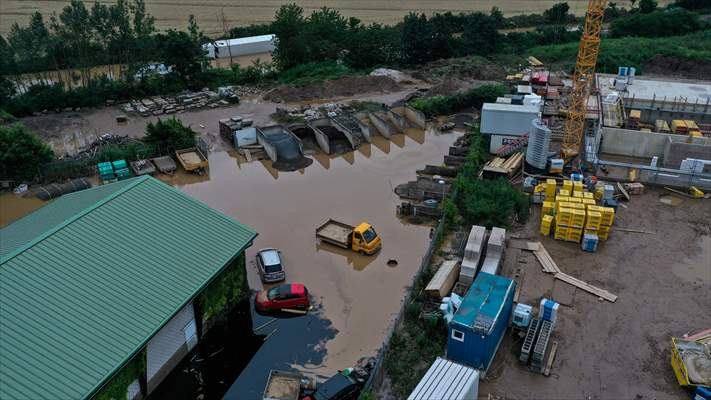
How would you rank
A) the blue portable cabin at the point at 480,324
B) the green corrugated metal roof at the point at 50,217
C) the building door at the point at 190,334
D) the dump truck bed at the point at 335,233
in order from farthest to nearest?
the dump truck bed at the point at 335,233 → the building door at the point at 190,334 → the green corrugated metal roof at the point at 50,217 → the blue portable cabin at the point at 480,324

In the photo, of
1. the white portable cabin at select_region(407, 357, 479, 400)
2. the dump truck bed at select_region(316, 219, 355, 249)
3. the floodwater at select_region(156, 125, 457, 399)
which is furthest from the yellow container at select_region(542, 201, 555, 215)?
the white portable cabin at select_region(407, 357, 479, 400)

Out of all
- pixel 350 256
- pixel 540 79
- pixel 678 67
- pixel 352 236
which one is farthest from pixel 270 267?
pixel 678 67

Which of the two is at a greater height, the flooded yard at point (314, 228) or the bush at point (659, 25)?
the bush at point (659, 25)

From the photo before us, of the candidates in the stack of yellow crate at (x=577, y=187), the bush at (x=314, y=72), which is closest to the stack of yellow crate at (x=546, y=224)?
the stack of yellow crate at (x=577, y=187)

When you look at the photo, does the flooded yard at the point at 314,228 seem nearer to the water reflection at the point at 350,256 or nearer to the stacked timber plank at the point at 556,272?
the water reflection at the point at 350,256

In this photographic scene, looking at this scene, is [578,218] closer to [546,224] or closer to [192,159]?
[546,224]

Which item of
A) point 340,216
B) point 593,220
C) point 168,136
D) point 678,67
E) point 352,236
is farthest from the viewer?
point 678,67
